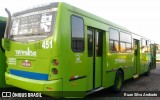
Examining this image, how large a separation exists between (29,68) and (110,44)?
3484mm

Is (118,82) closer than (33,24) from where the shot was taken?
No

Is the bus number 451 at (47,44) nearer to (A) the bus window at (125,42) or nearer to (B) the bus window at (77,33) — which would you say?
(B) the bus window at (77,33)

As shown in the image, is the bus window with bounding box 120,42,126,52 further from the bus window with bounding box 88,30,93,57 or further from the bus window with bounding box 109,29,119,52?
the bus window with bounding box 88,30,93,57

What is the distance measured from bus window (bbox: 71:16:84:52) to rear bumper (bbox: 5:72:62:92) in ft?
3.53

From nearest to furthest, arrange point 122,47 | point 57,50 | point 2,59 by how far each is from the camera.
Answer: point 57,50, point 2,59, point 122,47

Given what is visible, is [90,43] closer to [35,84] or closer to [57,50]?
[57,50]

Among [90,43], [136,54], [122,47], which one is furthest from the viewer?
[136,54]

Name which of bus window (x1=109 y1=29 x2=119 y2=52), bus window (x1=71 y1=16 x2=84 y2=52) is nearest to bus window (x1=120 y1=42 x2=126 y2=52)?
bus window (x1=109 y1=29 x2=119 y2=52)

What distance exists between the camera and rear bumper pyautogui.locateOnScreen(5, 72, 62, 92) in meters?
5.43

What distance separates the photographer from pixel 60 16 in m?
5.59

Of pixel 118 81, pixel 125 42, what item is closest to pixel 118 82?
pixel 118 81

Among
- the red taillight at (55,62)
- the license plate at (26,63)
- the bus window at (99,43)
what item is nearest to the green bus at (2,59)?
A: the license plate at (26,63)

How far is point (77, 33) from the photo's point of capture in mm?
6172

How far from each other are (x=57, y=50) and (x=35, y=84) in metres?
1.08
